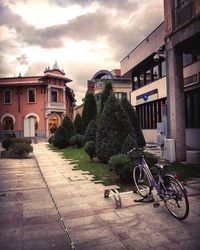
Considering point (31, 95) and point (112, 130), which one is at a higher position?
point (31, 95)

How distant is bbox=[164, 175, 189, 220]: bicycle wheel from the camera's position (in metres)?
4.66

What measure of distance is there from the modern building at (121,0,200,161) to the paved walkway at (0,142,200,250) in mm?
5179

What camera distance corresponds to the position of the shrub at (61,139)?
68.4 ft

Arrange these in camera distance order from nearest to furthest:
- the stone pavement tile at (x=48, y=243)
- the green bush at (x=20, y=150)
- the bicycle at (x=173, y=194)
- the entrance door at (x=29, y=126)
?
the stone pavement tile at (x=48, y=243)
the bicycle at (x=173, y=194)
the green bush at (x=20, y=150)
the entrance door at (x=29, y=126)

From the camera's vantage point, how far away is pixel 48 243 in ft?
13.0

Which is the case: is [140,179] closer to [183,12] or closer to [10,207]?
[10,207]

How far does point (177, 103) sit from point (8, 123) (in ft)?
113

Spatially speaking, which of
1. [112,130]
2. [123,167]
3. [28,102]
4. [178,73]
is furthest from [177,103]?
[28,102]

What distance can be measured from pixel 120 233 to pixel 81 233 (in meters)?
0.66

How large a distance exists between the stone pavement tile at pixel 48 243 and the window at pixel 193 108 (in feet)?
39.7

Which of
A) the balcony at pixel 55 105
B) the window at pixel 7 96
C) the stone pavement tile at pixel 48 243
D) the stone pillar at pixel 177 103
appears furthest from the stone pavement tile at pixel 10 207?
the window at pixel 7 96

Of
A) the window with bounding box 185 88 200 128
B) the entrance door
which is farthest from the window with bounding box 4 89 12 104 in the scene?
the window with bounding box 185 88 200 128

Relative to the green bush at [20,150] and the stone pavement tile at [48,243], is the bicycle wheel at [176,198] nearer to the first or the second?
the stone pavement tile at [48,243]

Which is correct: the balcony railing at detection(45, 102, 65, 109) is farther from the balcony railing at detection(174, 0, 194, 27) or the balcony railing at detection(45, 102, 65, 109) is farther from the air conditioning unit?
the air conditioning unit
